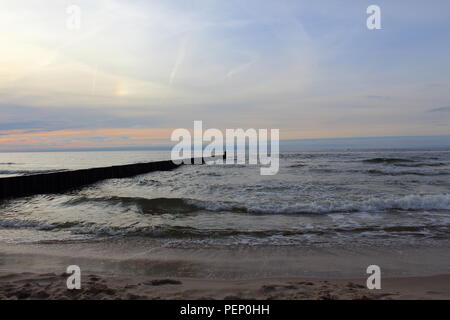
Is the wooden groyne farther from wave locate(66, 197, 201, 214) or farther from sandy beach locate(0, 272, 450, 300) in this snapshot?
sandy beach locate(0, 272, 450, 300)

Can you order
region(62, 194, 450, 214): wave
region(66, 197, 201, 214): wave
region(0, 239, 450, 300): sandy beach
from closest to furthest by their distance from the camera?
region(0, 239, 450, 300): sandy beach → region(62, 194, 450, 214): wave → region(66, 197, 201, 214): wave

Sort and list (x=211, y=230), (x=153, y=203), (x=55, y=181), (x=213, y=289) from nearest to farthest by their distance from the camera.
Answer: (x=213, y=289), (x=211, y=230), (x=153, y=203), (x=55, y=181)

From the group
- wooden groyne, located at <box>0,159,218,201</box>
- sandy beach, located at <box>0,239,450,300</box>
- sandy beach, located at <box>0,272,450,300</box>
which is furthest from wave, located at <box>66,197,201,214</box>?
sandy beach, located at <box>0,272,450,300</box>

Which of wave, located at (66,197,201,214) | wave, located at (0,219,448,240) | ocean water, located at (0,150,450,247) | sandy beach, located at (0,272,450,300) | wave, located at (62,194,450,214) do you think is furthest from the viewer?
wave, located at (66,197,201,214)

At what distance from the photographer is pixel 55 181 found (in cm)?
1948

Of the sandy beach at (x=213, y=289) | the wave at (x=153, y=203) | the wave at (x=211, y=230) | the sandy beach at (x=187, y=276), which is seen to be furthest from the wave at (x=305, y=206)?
the sandy beach at (x=213, y=289)

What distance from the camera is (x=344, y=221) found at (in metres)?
9.29

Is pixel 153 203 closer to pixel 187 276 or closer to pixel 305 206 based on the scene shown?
pixel 305 206

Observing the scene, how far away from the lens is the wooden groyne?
52.4 feet

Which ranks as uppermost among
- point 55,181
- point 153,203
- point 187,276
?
point 55,181

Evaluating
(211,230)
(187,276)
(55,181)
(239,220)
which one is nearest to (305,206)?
(239,220)

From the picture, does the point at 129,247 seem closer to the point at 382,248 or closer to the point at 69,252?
the point at 69,252

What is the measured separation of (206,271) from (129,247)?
7.57ft

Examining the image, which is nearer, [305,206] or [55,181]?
[305,206]
